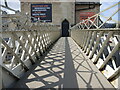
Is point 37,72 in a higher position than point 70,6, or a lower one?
lower

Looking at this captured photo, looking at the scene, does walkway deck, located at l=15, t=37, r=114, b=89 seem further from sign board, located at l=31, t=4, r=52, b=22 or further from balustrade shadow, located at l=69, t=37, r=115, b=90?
sign board, located at l=31, t=4, r=52, b=22

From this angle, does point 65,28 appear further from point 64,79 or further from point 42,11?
point 64,79

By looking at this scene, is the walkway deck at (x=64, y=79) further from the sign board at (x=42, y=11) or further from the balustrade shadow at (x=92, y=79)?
the sign board at (x=42, y=11)

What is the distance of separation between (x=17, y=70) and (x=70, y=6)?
58.3 ft

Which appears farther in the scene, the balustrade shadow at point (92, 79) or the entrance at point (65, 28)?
the entrance at point (65, 28)

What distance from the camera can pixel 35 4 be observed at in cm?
1842

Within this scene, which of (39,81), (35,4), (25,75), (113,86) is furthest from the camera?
(35,4)

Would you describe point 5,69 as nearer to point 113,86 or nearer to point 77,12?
point 113,86

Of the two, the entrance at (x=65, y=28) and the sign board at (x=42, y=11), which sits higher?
the sign board at (x=42, y=11)

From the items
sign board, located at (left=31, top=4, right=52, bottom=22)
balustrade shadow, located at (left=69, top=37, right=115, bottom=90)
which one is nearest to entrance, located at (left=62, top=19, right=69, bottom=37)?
sign board, located at (left=31, top=4, right=52, bottom=22)

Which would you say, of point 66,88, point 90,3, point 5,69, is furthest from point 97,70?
point 90,3

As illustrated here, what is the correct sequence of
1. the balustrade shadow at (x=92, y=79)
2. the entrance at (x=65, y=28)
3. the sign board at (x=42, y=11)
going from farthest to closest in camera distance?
the entrance at (x=65, y=28)
the sign board at (x=42, y=11)
the balustrade shadow at (x=92, y=79)

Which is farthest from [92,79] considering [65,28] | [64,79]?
[65,28]

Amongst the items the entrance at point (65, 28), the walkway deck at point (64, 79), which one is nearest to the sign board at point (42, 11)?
the entrance at point (65, 28)
